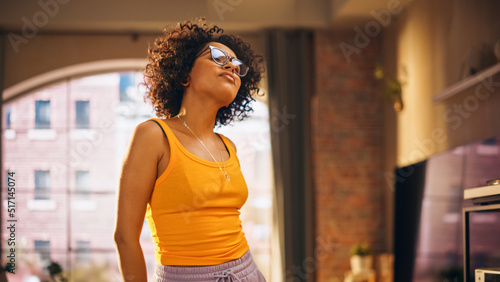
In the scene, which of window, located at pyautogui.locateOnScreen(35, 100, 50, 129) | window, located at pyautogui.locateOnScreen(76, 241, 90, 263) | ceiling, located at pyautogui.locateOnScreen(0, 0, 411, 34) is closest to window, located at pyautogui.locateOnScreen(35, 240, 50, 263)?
window, located at pyautogui.locateOnScreen(76, 241, 90, 263)

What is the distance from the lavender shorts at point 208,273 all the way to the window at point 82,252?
4938 mm

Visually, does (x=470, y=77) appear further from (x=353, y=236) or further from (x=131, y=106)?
(x=131, y=106)

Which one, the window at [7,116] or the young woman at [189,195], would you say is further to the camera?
the window at [7,116]

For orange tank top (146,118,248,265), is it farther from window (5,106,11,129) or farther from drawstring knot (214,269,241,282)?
window (5,106,11,129)

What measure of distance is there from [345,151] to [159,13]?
2245 mm

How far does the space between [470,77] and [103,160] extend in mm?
3993

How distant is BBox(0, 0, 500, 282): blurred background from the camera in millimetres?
5258

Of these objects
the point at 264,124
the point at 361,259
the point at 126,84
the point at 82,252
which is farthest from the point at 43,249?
the point at 361,259

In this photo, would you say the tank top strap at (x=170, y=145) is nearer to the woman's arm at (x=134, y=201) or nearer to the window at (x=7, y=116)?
the woman's arm at (x=134, y=201)

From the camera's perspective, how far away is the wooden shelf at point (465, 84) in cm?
315

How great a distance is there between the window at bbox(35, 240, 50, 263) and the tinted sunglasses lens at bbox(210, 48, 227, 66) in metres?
Answer: 5.05

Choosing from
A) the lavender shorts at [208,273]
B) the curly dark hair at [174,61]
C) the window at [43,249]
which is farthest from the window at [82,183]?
the lavender shorts at [208,273]

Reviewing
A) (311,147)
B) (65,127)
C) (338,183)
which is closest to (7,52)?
(65,127)

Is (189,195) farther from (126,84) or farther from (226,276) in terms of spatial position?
(126,84)
